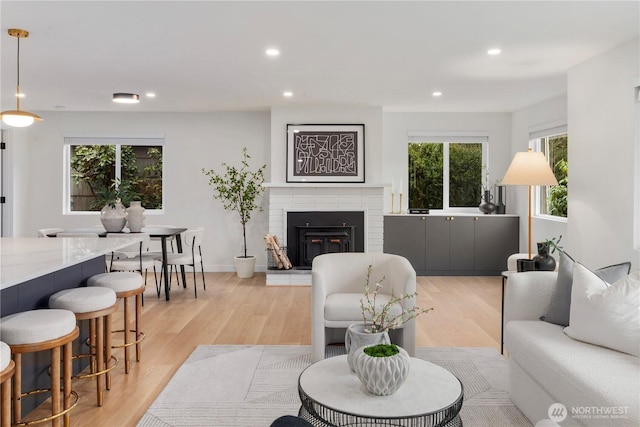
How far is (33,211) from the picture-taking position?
7539 millimetres

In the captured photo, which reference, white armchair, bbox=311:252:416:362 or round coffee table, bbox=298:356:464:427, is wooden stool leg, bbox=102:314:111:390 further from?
round coffee table, bbox=298:356:464:427

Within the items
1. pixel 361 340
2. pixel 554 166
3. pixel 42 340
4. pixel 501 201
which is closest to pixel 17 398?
pixel 42 340

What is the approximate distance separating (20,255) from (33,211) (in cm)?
529

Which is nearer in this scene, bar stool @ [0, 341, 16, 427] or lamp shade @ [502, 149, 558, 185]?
bar stool @ [0, 341, 16, 427]

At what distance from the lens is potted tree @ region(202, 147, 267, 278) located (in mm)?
7200

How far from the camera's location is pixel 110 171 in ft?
25.4

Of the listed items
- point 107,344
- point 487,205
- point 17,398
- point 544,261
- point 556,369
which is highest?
point 487,205

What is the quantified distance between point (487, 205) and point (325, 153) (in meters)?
2.43

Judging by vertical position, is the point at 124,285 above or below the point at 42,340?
above

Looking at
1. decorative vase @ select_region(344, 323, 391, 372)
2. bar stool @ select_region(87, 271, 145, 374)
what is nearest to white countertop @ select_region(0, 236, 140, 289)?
bar stool @ select_region(87, 271, 145, 374)

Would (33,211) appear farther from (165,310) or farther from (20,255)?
(20,255)

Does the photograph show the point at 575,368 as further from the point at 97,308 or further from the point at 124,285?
the point at 124,285

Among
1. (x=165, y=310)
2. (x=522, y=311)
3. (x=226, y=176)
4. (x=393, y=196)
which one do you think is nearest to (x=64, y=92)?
(x=226, y=176)

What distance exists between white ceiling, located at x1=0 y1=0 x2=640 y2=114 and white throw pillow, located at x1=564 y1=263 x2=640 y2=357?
5.82 ft
